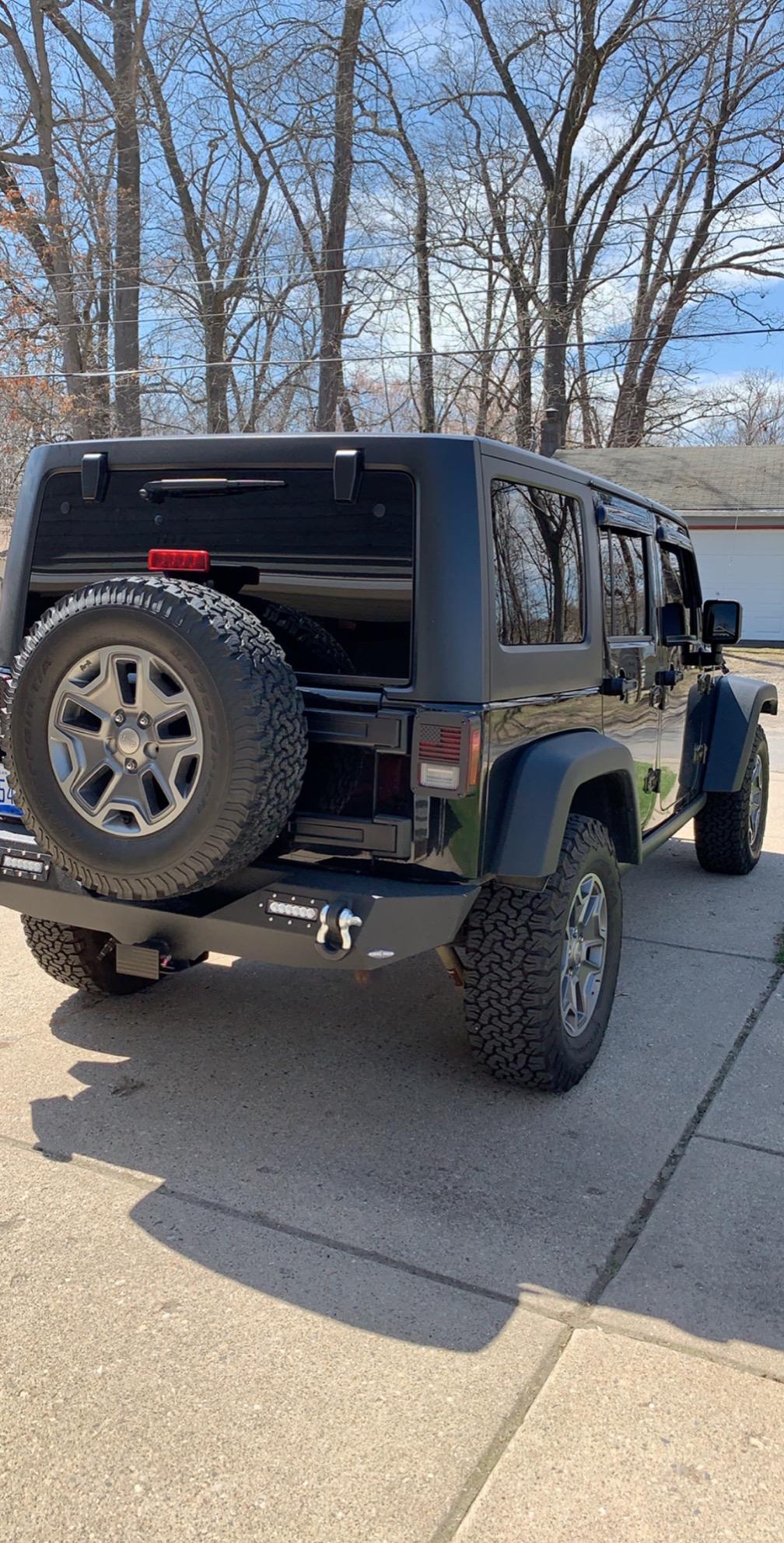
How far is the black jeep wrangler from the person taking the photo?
2.95 meters

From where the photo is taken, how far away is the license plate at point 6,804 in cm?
363

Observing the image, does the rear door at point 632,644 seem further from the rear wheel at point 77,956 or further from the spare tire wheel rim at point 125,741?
the rear wheel at point 77,956

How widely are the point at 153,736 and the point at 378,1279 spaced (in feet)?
4.69

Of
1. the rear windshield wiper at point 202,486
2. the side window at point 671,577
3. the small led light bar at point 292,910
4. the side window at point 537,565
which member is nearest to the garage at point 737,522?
the side window at point 671,577

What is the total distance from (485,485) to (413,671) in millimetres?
567

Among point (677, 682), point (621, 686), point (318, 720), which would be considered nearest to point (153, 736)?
point (318, 720)

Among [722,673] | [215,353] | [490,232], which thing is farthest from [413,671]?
[490,232]

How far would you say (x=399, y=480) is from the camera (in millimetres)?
3189

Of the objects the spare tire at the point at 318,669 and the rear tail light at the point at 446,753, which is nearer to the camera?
the rear tail light at the point at 446,753

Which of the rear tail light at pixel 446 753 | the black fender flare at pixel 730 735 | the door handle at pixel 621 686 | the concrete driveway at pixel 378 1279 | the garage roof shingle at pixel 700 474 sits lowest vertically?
the concrete driveway at pixel 378 1279

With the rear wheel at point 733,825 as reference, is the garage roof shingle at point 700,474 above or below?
above

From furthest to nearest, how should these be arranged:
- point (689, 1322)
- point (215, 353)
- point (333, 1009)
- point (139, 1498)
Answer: point (215, 353) → point (333, 1009) → point (689, 1322) → point (139, 1498)

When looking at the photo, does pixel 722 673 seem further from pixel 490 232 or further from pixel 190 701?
pixel 490 232

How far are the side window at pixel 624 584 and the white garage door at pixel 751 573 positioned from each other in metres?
21.5
